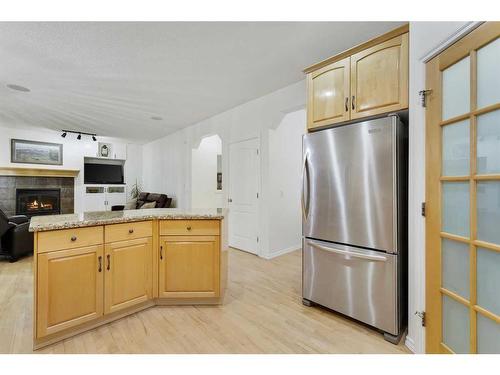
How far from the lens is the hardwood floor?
5.80 ft

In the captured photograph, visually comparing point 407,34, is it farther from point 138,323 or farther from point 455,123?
point 138,323

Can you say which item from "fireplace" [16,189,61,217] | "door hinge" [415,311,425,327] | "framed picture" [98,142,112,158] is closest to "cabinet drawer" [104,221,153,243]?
"door hinge" [415,311,425,327]

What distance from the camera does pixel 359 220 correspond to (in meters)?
2.00

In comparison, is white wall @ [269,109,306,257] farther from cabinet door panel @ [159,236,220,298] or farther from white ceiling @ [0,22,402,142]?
cabinet door panel @ [159,236,220,298]

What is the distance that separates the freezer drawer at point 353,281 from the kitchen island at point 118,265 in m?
0.89

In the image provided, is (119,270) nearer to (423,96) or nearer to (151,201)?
(423,96)

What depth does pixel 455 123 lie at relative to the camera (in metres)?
1.43

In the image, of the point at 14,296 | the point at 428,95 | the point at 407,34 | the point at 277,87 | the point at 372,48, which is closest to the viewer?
the point at 428,95

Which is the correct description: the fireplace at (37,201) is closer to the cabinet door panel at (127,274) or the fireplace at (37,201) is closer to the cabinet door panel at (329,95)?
the cabinet door panel at (127,274)

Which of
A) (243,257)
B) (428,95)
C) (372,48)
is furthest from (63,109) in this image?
(428,95)

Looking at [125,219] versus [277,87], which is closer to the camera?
[125,219]

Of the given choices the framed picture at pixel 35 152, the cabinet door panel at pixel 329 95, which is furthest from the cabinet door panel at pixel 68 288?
the framed picture at pixel 35 152

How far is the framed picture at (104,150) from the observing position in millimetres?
7365

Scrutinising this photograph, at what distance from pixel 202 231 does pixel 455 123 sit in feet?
6.71
